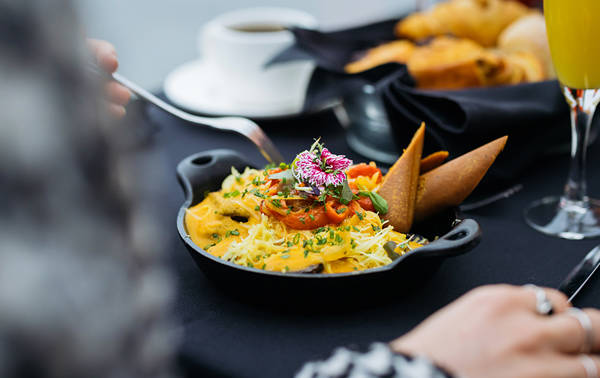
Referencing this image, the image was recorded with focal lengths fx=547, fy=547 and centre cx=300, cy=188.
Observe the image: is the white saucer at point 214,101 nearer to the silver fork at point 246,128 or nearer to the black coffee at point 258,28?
the black coffee at point 258,28

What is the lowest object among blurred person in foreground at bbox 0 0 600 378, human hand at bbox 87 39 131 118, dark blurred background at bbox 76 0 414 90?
dark blurred background at bbox 76 0 414 90

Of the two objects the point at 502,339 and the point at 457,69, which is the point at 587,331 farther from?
the point at 457,69

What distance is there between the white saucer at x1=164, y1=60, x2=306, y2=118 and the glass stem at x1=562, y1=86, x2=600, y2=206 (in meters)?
0.65

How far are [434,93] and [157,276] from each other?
2.94 ft

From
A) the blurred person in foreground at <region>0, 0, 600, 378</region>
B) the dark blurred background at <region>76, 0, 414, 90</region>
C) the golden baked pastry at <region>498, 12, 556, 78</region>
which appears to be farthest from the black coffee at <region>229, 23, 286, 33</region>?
the dark blurred background at <region>76, 0, 414, 90</region>

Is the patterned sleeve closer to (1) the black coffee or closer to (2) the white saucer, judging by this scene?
(2) the white saucer

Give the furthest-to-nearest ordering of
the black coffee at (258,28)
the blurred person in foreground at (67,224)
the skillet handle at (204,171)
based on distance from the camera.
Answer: the black coffee at (258,28)
the skillet handle at (204,171)
the blurred person in foreground at (67,224)

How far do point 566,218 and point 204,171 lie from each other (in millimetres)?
666

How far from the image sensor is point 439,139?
3.61 ft

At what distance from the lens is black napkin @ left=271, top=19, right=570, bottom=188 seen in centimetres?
111

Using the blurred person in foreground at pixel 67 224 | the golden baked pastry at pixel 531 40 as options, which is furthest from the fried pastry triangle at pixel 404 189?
the golden baked pastry at pixel 531 40

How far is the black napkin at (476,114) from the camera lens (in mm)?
1105

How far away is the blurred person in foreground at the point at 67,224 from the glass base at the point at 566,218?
791 mm

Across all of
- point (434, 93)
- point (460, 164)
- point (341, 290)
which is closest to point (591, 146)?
point (434, 93)
